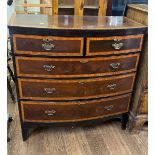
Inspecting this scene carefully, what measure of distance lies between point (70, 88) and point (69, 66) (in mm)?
189

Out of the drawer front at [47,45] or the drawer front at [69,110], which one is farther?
the drawer front at [69,110]

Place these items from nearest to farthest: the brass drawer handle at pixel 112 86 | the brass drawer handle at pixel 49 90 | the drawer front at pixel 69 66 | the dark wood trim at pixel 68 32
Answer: the dark wood trim at pixel 68 32 < the drawer front at pixel 69 66 < the brass drawer handle at pixel 49 90 < the brass drawer handle at pixel 112 86

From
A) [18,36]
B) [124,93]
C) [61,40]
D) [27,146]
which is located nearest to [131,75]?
[124,93]

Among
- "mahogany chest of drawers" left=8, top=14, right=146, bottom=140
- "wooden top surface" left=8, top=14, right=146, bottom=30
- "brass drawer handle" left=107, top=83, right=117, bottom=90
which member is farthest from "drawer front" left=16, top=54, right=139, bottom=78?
"wooden top surface" left=8, top=14, right=146, bottom=30

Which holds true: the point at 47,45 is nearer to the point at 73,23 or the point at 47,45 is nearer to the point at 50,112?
the point at 73,23

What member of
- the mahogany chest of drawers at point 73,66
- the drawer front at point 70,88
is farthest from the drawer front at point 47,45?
Result: the drawer front at point 70,88

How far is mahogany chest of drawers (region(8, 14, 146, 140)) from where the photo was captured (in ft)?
4.62

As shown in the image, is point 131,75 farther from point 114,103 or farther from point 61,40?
point 61,40

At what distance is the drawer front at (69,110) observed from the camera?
1.63 metres

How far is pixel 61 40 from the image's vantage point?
141cm

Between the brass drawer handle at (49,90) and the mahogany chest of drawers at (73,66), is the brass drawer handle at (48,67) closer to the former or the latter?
the mahogany chest of drawers at (73,66)

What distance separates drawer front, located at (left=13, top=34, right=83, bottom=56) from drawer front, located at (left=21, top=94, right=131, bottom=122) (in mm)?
428

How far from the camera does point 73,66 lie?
1.50 metres

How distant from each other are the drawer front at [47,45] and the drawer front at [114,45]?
89 mm
